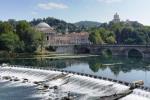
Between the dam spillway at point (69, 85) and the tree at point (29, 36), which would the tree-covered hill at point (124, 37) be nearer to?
the tree at point (29, 36)

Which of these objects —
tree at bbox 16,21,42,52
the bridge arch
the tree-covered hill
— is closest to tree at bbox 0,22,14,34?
tree at bbox 16,21,42,52

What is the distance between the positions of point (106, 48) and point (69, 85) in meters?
85.0

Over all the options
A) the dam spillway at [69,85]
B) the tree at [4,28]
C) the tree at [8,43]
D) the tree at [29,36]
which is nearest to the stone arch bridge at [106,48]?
the tree at [29,36]

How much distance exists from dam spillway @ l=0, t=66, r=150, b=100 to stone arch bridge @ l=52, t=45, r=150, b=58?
204ft

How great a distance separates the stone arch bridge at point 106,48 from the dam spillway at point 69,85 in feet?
204

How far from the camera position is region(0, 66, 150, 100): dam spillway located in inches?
2271

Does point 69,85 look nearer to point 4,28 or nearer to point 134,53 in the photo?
point 4,28

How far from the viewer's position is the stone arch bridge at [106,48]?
13851cm

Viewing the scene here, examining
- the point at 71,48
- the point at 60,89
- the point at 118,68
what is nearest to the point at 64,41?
the point at 71,48

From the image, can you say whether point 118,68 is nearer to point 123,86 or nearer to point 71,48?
point 123,86

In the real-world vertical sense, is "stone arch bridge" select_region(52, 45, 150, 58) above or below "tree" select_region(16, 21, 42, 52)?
below

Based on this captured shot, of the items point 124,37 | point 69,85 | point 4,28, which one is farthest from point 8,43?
point 69,85

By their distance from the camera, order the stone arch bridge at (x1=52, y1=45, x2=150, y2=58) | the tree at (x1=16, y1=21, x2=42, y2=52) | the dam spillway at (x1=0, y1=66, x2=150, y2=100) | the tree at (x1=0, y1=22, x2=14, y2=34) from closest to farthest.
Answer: the dam spillway at (x1=0, y1=66, x2=150, y2=100) → the tree at (x1=16, y1=21, x2=42, y2=52) → the stone arch bridge at (x1=52, y1=45, x2=150, y2=58) → the tree at (x1=0, y1=22, x2=14, y2=34)

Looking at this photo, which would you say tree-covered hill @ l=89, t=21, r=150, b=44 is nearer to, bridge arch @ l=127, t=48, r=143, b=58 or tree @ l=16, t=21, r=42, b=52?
bridge arch @ l=127, t=48, r=143, b=58
